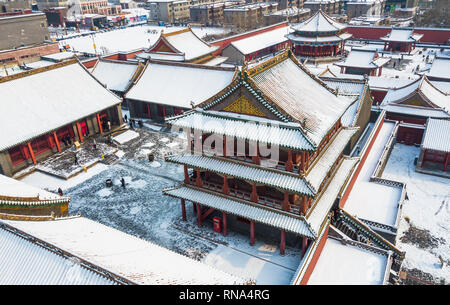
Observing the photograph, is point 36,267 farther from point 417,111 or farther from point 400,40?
point 400,40

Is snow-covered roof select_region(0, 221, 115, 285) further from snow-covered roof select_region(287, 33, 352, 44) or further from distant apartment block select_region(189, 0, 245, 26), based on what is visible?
distant apartment block select_region(189, 0, 245, 26)

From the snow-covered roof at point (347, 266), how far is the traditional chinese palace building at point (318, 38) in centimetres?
5688

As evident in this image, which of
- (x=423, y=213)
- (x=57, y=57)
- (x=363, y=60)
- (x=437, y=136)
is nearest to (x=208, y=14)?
(x=57, y=57)

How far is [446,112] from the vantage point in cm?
3903

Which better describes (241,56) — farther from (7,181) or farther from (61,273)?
(61,273)

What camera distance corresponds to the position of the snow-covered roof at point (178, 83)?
45375mm

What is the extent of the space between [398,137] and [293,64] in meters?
23.7

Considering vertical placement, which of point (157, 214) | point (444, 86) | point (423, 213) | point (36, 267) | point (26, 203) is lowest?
point (423, 213)

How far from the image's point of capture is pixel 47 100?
4091cm

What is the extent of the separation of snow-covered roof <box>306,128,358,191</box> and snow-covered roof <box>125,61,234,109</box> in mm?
21066

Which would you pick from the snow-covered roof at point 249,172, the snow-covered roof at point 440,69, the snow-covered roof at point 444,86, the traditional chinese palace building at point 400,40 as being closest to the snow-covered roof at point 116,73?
the snow-covered roof at point 249,172

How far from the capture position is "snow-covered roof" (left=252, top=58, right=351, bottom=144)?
21.7 m

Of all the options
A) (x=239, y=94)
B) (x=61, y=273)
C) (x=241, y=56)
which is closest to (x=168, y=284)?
(x=61, y=273)

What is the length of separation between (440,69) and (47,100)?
61.6 meters
